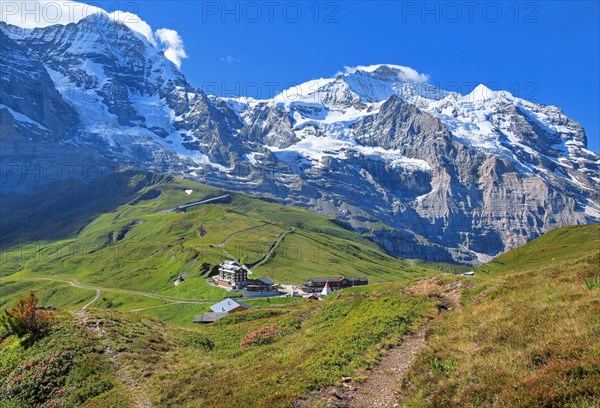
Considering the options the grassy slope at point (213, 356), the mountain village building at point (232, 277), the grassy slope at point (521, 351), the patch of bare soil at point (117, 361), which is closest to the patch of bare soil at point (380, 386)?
the grassy slope at point (213, 356)

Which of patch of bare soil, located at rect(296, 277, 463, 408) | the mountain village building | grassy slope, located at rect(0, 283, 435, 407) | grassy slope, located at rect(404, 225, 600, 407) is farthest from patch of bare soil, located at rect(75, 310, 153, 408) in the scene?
the mountain village building

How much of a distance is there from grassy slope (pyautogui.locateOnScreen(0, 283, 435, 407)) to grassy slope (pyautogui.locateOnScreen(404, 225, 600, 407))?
4599mm

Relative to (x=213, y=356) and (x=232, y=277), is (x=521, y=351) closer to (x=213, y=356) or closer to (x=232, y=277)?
(x=213, y=356)

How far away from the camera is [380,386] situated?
72.1 ft

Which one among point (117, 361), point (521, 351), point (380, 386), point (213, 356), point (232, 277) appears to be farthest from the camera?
point (232, 277)

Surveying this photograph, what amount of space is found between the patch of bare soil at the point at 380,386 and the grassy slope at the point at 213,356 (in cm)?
71

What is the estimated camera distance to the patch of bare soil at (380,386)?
20430 mm

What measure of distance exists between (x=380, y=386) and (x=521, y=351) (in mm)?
6859

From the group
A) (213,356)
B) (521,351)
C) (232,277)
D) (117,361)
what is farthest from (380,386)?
(232,277)

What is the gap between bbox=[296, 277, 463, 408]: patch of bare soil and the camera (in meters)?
20.4

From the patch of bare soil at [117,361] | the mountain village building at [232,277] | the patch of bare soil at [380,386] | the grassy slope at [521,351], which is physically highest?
the grassy slope at [521,351]

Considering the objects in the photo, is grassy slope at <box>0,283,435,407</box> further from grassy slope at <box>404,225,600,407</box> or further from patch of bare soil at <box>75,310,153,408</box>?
grassy slope at <box>404,225,600,407</box>

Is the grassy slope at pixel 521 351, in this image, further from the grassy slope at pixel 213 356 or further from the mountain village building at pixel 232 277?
the mountain village building at pixel 232 277

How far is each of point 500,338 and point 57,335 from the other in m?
34.4
